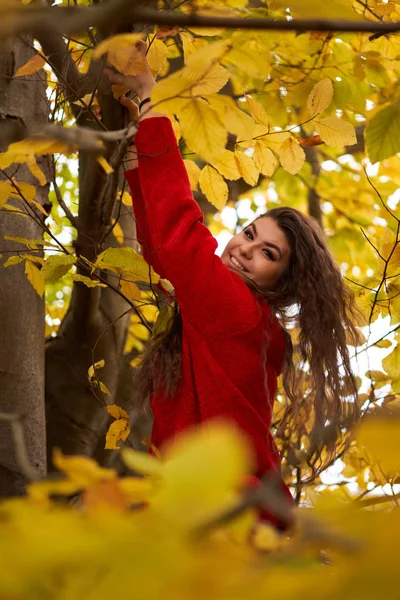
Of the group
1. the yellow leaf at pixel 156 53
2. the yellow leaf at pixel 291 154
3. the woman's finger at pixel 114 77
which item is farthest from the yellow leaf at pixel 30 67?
the yellow leaf at pixel 291 154

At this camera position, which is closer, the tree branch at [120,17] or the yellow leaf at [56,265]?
the tree branch at [120,17]

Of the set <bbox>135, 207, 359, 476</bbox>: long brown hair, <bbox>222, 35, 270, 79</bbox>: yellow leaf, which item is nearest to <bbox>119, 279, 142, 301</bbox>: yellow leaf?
<bbox>135, 207, 359, 476</bbox>: long brown hair

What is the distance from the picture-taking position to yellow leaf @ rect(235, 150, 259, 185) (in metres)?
1.78

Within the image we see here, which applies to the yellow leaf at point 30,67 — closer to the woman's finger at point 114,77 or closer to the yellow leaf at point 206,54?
the woman's finger at point 114,77

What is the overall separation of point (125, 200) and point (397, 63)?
0.91 meters

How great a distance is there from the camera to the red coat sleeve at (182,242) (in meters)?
1.64

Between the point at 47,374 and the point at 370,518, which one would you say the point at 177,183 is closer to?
the point at 47,374

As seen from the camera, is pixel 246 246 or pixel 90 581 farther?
pixel 246 246

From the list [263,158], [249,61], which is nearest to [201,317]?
[263,158]

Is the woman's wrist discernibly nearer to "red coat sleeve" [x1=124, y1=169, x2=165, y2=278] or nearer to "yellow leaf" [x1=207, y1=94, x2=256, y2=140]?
"red coat sleeve" [x1=124, y1=169, x2=165, y2=278]

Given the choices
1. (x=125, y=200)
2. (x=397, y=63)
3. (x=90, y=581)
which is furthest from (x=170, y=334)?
(x=90, y=581)

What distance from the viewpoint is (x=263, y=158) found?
5.66ft

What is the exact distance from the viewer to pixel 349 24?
0.75 metres

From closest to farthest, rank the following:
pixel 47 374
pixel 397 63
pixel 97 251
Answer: pixel 97 251
pixel 397 63
pixel 47 374
